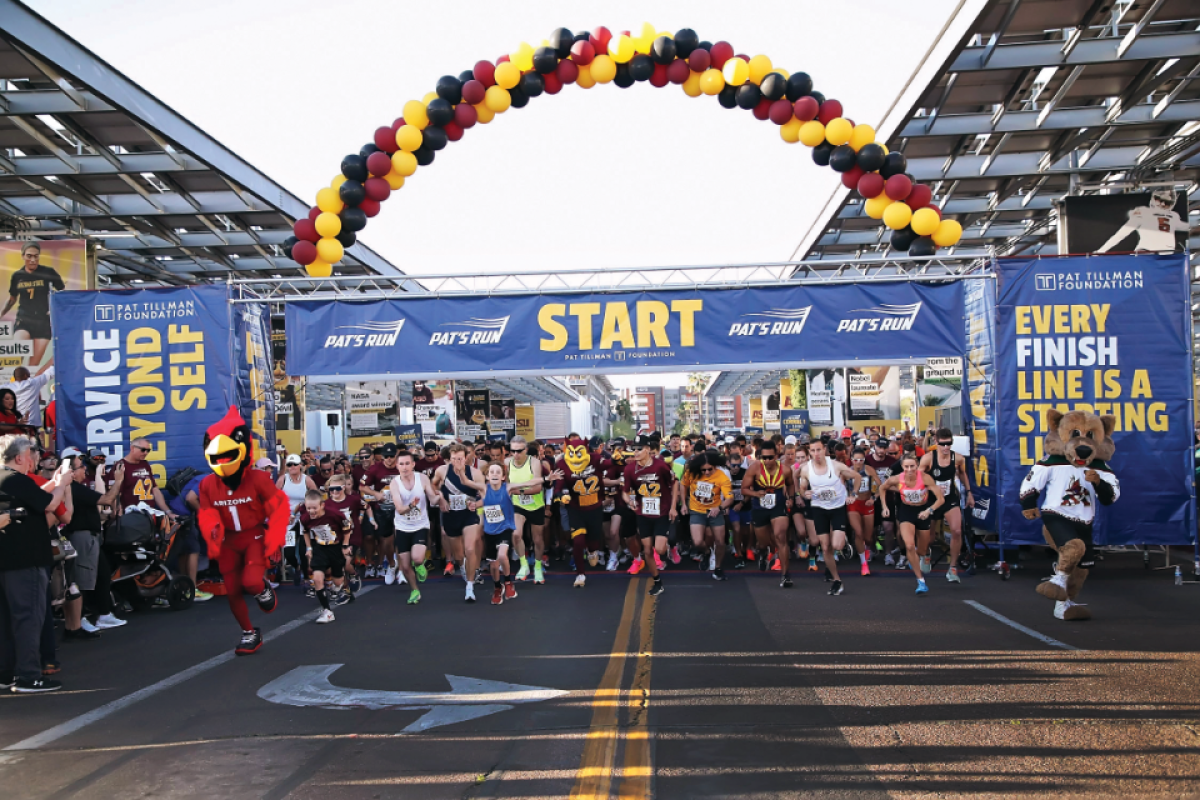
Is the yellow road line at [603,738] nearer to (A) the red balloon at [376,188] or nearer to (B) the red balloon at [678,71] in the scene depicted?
(A) the red balloon at [376,188]

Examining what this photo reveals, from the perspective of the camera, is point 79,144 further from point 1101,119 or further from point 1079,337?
point 1101,119

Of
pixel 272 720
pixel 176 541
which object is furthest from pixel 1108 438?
pixel 176 541

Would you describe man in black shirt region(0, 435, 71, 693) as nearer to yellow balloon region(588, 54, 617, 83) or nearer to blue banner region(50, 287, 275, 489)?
blue banner region(50, 287, 275, 489)

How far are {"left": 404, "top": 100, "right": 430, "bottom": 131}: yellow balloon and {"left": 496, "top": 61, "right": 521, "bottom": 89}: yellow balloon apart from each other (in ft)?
3.63

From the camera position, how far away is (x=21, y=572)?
23.5 ft

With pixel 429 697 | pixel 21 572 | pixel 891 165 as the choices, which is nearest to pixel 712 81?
pixel 891 165

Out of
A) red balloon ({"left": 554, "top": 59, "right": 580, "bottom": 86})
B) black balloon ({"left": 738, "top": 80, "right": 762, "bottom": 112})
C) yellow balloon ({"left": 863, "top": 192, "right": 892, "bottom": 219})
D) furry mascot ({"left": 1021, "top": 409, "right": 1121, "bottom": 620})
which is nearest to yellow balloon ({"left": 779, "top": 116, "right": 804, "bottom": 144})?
black balloon ({"left": 738, "top": 80, "right": 762, "bottom": 112})

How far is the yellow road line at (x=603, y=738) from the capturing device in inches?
181

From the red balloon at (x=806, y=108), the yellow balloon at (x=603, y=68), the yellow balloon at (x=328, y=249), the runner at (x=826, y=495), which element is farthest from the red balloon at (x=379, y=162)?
the runner at (x=826, y=495)

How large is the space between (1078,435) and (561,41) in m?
7.83

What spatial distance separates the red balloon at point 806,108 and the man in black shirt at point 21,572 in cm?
911

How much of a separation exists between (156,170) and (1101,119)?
1718 cm

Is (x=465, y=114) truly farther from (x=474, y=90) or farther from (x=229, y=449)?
(x=229, y=449)

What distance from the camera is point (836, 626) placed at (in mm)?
8664
